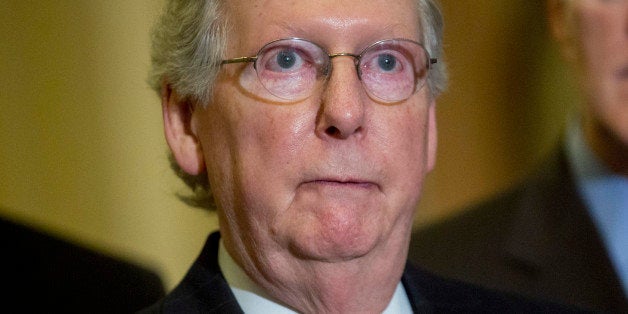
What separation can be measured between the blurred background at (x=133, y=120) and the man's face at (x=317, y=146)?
0.49 metres

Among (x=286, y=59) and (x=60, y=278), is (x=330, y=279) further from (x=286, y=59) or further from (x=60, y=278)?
(x=60, y=278)

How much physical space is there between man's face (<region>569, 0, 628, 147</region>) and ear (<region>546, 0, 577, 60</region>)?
0.5 inches

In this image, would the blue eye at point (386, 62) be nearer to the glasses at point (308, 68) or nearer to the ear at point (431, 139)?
the glasses at point (308, 68)

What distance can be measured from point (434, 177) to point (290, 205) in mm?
818

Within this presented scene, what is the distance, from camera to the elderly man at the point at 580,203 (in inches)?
79.8

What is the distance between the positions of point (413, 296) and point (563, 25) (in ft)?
2.17

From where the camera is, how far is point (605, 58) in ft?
6.70

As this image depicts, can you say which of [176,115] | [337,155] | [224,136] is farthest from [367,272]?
[176,115]

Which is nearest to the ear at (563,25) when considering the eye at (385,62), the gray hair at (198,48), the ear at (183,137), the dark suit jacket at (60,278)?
the gray hair at (198,48)

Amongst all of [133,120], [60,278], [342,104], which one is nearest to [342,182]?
[342,104]

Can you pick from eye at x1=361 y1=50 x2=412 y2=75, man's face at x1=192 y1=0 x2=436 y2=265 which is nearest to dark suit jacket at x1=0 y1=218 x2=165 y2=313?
man's face at x1=192 y1=0 x2=436 y2=265

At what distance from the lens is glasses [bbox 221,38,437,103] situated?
66.0 inches

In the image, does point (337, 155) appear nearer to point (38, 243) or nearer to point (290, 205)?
point (290, 205)

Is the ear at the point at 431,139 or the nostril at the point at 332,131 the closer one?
the nostril at the point at 332,131
